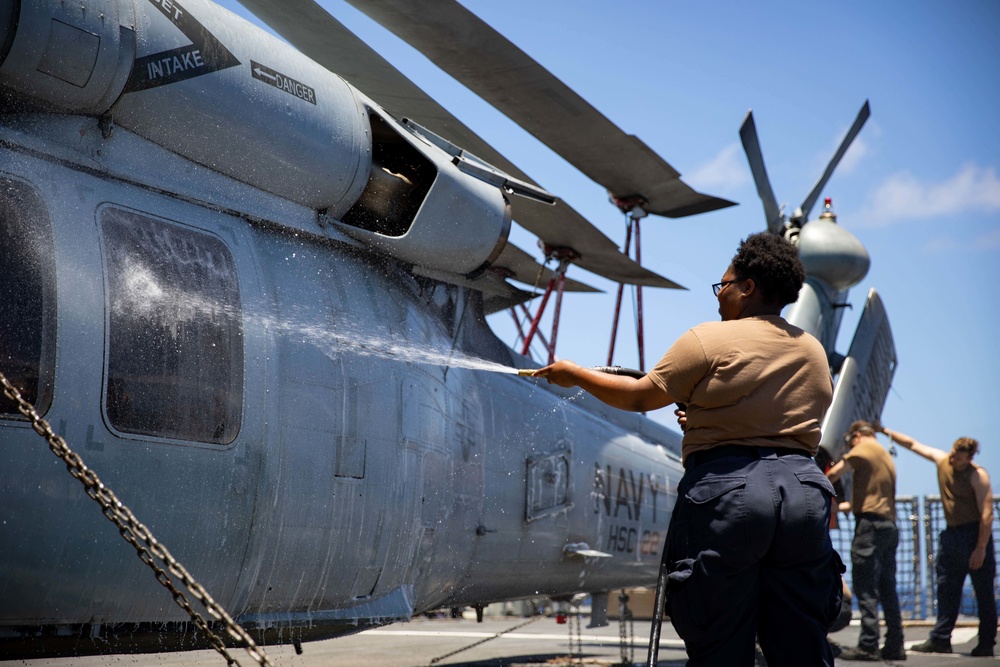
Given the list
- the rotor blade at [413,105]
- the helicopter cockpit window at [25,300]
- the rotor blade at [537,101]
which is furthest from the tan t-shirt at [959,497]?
the helicopter cockpit window at [25,300]

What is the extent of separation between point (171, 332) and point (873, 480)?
242 inches

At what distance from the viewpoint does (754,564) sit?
3010 mm

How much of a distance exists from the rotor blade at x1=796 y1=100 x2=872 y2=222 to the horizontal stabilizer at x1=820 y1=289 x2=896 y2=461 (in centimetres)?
152

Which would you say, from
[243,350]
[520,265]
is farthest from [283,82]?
[520,265]

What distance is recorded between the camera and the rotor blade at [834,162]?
414 inches

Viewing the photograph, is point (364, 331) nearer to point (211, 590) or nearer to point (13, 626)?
point (211, 590)

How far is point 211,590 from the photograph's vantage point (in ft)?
13.1

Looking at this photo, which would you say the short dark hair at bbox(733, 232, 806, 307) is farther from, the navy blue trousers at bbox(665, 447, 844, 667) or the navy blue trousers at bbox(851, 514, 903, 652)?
the navy blue trousers at bbox(851, 514, 903, 652)

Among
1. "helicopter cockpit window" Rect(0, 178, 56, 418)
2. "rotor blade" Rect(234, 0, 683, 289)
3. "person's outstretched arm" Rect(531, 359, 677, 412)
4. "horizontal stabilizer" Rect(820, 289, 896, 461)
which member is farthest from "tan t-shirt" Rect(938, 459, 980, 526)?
"helicopter cockpit window" Rect(0, 178, 56, 418)

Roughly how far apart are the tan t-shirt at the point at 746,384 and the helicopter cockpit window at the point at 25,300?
83.2 inches

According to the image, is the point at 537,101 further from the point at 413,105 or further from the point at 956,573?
the point at 956,573

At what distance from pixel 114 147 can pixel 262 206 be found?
2.64 ft

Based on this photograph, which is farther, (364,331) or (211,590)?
(364,331)

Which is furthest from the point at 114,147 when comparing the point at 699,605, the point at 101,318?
the point at 699,605
